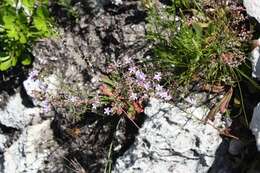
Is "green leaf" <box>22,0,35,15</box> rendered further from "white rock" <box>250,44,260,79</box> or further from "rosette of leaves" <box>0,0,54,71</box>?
"white rock" <box>250,44,260,79</box>

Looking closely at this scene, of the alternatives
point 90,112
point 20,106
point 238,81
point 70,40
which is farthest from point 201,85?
point 20,106

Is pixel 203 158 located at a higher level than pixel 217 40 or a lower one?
lower

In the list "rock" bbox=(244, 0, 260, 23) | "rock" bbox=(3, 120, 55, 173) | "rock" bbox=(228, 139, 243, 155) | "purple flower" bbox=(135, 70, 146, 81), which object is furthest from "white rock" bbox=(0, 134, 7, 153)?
"rock" bbox=(244, 0, 260, 23)

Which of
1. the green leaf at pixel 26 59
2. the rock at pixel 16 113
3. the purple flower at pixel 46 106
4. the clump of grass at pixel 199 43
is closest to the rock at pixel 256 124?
the clump of grass at pixel 199 43

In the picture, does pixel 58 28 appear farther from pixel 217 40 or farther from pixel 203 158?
pixel 203 158

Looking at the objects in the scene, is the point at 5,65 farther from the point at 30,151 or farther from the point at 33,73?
the point at 30,151

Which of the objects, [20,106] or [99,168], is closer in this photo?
[99,168]

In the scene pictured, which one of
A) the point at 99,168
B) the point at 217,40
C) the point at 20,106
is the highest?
the point at 217,40
